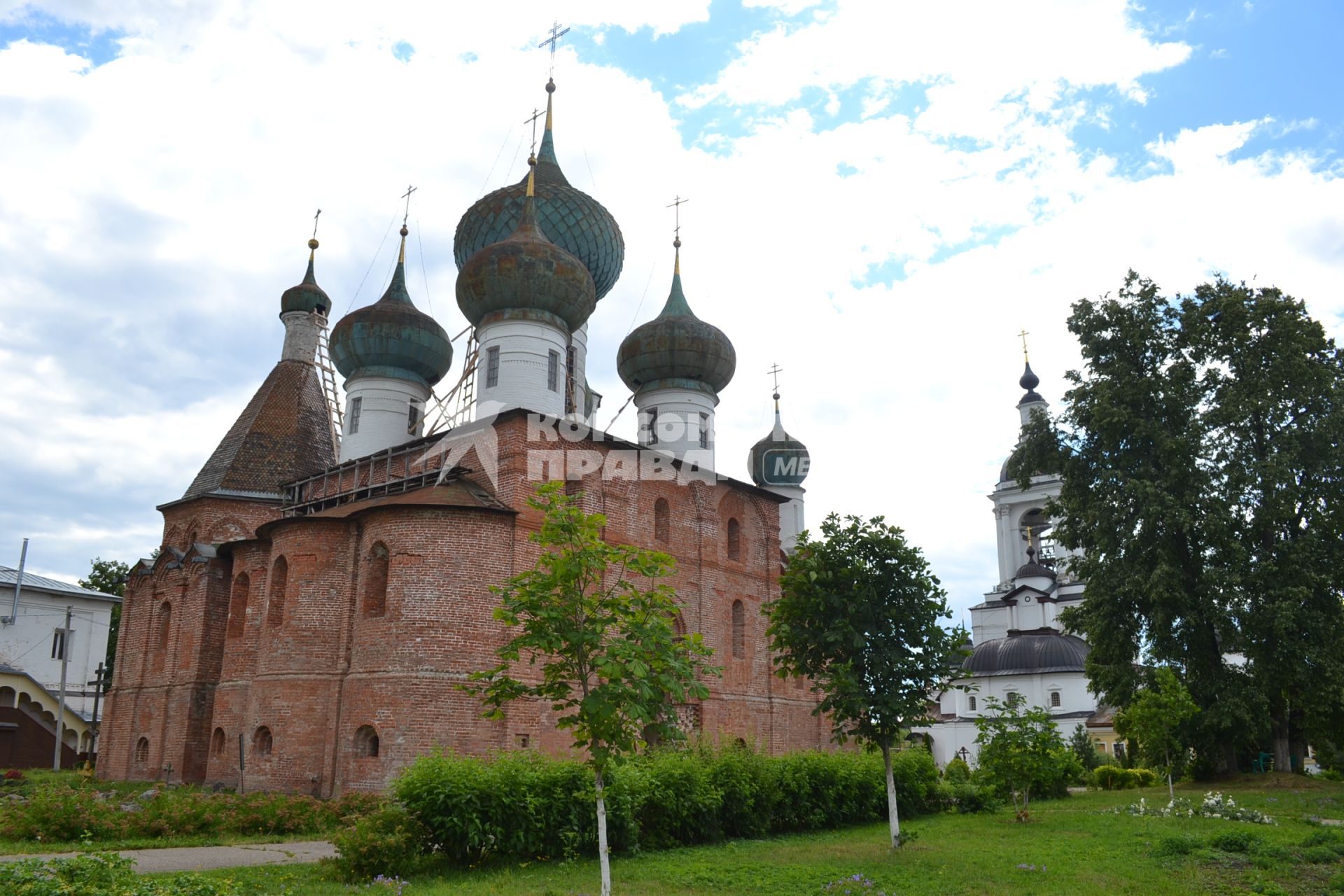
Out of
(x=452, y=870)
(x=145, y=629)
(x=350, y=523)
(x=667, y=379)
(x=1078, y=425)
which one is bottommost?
(x=452, y=870)

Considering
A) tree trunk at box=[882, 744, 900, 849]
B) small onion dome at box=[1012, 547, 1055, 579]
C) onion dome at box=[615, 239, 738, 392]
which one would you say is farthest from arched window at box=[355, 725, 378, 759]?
small onion dome at box=[1012, 547, 1055, 579]

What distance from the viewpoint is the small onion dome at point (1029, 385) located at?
48.3 m

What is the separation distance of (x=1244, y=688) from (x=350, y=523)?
17.2 m

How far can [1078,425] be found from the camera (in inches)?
870

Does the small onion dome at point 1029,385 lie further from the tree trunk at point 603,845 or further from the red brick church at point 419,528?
the tree trunk at point 603,845

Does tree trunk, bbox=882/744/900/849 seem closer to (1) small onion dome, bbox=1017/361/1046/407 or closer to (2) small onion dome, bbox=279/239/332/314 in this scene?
(2) small onion dome, bbox=279/239/332/314

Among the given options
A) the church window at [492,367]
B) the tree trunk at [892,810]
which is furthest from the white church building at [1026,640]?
the tree trunk at [892,810]

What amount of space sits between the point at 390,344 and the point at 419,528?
8363 millimetres

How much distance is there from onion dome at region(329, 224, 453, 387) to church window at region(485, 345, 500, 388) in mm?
3054

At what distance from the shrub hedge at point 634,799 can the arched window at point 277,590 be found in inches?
337

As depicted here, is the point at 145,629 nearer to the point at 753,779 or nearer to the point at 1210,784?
the point at 753,779

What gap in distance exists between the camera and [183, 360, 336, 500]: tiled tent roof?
2522 cm

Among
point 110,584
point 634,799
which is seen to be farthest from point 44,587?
point 634,799

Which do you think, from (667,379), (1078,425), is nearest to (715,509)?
(667,379)
